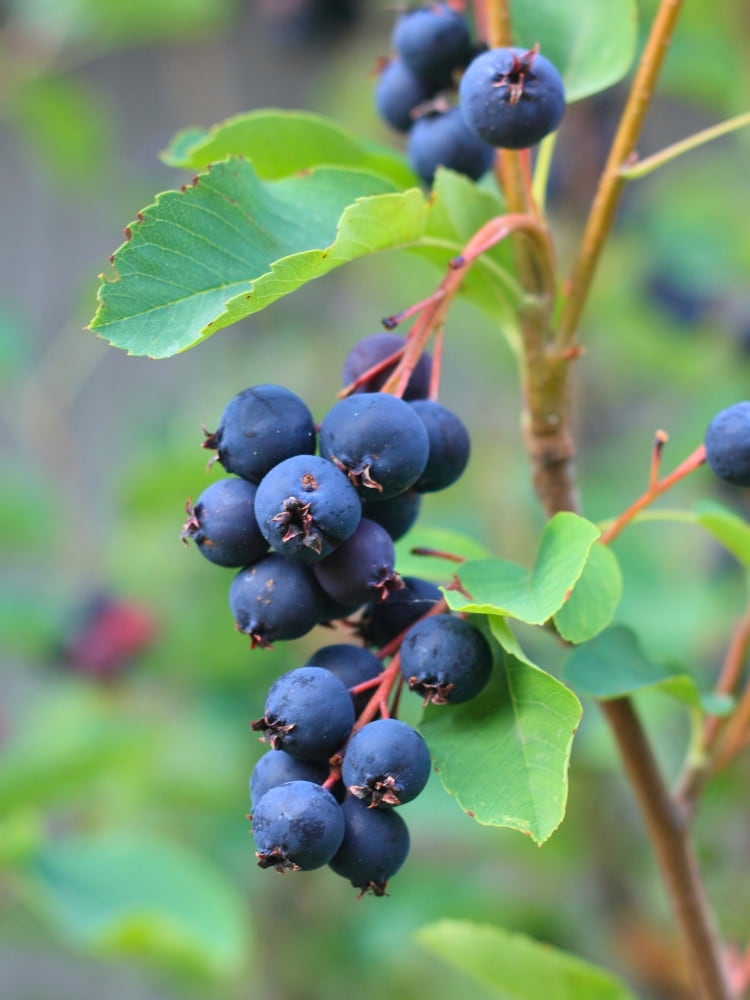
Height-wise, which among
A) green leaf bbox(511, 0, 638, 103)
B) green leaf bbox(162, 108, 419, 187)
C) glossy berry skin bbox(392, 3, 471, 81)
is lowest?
green leaf bbox(162, 108, 419, 187)

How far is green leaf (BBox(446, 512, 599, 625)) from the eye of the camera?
51 cm

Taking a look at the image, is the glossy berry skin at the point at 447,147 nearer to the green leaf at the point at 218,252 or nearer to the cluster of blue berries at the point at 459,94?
the cluster of blue berries at the point at 459,94

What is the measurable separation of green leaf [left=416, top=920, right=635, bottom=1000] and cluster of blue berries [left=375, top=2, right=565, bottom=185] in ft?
1.78

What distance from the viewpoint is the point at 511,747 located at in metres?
0.53

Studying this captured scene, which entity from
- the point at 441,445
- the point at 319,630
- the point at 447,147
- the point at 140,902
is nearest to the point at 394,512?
the point at 441,445

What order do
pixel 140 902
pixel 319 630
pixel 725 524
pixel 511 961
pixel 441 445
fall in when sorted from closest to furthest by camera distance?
1. pixel 441 445
2. pixel 725 524
3. pixel 511 961
4. pixel 140 902
5. pixel 319 630

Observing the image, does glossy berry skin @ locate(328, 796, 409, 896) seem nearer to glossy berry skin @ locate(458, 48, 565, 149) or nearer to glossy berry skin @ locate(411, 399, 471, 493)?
glossy berry skin @ locate(411, 399, 471, 493)

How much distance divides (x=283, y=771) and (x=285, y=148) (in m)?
0.43

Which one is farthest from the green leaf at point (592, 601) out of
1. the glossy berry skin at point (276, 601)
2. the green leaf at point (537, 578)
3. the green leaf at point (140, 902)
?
the green leaf at point (140, 902)

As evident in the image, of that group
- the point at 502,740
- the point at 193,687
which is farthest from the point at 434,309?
the point at 193,687

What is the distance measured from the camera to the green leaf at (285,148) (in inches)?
29.0

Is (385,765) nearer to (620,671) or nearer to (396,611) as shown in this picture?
(396,611)

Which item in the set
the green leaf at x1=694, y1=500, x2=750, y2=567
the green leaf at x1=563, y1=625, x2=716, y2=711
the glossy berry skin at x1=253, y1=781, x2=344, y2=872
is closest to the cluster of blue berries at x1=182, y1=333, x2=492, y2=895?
the glossy berry skin at x1=253, y1=781, x2=344, y2=872

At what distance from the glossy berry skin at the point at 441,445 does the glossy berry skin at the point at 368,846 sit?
17cm
